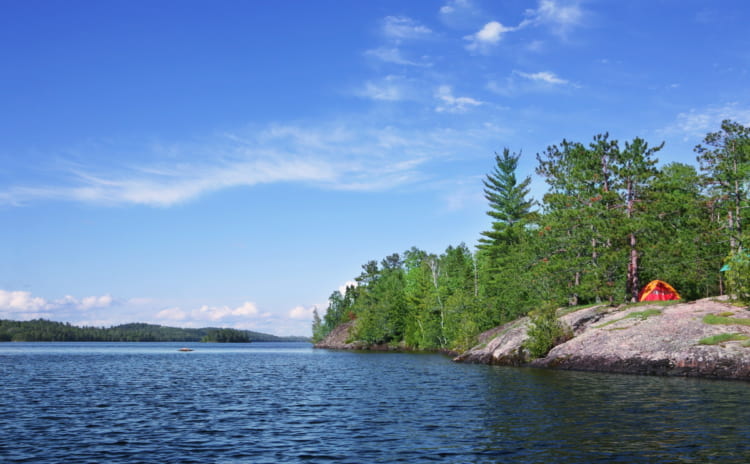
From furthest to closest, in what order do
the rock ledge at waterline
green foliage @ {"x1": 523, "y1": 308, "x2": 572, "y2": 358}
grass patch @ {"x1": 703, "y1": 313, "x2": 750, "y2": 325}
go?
green foliage @ {"x1": 523, "y1": 308, "x2": 572, "y2": 358} → grass patch @ {"x1": 703, "y1": 313, "x2": 750, "y2": 325} → the rock ledge at waterline

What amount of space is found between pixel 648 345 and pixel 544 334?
11.2m

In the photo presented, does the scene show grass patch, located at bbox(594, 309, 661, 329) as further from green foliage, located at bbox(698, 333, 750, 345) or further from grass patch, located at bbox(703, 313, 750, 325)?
green foliage, located at bbox(698, 333, 750, 345)

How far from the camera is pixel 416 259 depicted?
152 m

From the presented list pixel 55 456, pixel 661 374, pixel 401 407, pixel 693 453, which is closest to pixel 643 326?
pixel 661 374

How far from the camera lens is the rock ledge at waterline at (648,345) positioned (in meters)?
43.1

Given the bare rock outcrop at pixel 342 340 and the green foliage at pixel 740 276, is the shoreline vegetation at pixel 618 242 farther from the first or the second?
the bare rock outcrop at pixel 342 340

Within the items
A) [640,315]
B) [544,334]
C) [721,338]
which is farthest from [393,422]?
[640,315]

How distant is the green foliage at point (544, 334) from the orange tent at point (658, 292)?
1424cm

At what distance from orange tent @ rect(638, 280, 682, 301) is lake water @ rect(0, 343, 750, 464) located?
25.1 metres

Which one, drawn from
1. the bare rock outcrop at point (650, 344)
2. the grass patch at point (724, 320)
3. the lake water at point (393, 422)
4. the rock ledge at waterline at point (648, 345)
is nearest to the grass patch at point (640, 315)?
the bare rock outcrop at point (650, 344)

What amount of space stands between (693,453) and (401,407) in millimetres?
16084

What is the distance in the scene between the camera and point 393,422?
89.8ft

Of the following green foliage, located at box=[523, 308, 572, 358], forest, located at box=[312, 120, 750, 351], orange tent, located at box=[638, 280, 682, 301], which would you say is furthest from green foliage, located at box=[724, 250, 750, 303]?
orange tent, located at box=[638, 280, 682, 301]

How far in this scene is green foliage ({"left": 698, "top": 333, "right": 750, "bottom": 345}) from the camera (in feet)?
146
